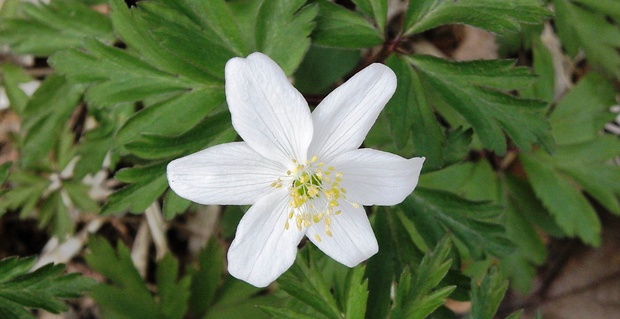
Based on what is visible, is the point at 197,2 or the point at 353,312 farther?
the point at 197,2

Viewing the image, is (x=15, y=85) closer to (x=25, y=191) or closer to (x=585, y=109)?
(x=25, y=191)

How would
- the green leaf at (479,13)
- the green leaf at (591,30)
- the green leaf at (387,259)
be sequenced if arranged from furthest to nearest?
the green leaf at (591,30) < the green leaf at (387,259) < the green leaf at (479,13)

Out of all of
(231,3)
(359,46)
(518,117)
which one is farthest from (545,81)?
(231,3)

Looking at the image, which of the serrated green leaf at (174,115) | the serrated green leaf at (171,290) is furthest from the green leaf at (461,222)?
the serrated green leaf at (171,290)

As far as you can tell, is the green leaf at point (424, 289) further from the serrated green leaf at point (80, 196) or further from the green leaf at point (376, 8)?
the serrated green leaf at point (80, 196)

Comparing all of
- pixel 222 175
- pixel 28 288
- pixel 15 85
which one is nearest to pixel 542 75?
pixel 222 175

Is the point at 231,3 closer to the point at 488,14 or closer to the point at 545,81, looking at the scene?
the point at 488,14
